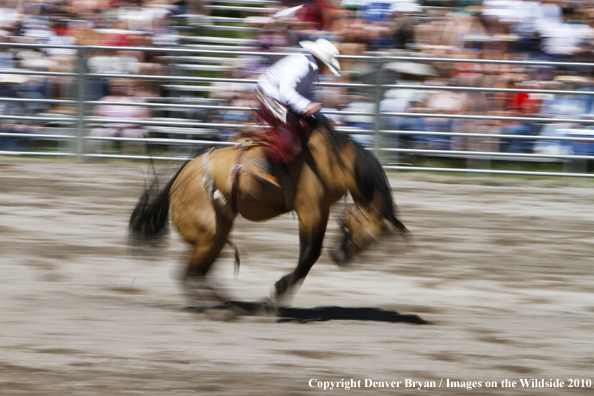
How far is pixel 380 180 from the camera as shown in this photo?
5129 mm

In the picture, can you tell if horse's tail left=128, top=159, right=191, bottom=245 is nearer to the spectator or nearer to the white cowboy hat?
the white cowboy hat

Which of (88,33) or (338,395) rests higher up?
(88,33)

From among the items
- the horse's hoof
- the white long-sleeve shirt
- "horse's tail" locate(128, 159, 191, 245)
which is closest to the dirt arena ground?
the horse's hoof

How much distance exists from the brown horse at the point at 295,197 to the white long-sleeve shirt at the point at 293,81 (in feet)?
0.91

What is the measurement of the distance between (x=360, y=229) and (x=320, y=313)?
0.69 metres

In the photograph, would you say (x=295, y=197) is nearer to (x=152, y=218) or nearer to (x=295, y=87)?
(x=295, y=87)

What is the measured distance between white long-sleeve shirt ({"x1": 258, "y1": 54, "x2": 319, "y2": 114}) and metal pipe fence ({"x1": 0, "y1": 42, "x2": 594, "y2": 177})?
454 cm

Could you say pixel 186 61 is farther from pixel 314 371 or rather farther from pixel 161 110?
pixel 314 371

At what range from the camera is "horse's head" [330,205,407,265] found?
5.16 metres

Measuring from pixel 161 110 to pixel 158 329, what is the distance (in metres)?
6.10

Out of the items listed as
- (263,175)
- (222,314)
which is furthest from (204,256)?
(263,175)

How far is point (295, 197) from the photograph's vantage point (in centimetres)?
509

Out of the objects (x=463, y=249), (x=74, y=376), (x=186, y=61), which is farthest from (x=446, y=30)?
(x=74, y=376)

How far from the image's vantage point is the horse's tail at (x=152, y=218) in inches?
209
